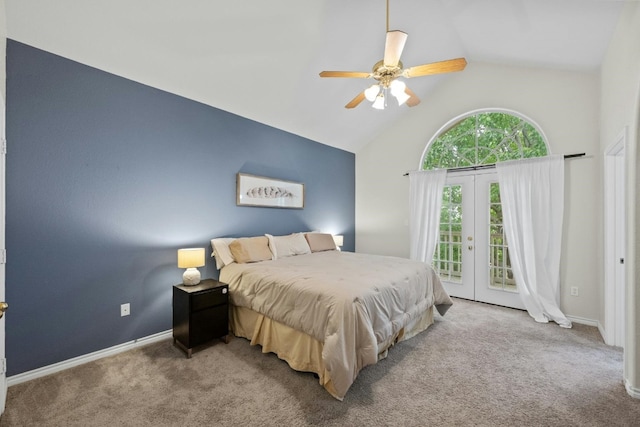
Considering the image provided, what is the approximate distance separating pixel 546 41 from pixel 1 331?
526cm

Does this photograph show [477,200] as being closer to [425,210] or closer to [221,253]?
[425,210]

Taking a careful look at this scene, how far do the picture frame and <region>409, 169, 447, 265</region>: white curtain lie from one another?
6.11 ft

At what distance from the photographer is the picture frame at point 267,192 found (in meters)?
3.63

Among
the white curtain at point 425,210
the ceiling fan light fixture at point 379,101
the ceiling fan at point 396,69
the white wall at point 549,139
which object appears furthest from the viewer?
the white curtain at point 425,210

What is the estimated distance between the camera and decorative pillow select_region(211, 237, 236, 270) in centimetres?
307

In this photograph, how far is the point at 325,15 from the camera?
281 centimetres

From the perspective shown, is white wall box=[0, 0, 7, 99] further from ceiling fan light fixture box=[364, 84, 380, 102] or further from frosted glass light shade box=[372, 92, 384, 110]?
frosted glass light shade box=[372, 92, 384, 110]

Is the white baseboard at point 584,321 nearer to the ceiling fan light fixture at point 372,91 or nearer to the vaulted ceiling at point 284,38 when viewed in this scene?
the vaulted ceiling at point 284,38

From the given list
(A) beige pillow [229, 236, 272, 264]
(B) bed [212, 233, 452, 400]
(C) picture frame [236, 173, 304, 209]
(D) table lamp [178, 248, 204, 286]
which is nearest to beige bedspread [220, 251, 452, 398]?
(B) bed [212, 233, 452, 400]

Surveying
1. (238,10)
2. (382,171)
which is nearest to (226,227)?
(238,10)

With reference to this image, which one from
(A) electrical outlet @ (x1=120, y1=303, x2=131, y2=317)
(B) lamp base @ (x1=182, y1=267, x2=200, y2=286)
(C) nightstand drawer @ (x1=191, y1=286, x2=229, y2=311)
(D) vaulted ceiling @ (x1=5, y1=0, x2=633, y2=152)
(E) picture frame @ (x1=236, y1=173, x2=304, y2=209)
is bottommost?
(A) electrical outlet @ (x1=120, y1=303, x2=131, y2=317)

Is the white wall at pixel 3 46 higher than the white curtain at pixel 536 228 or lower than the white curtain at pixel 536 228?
higher

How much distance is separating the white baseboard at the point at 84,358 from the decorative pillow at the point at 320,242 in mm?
2082

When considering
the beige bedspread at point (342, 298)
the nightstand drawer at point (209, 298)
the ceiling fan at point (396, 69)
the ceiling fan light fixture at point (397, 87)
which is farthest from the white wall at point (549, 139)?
the nightstand drawer at point (209, 298)
